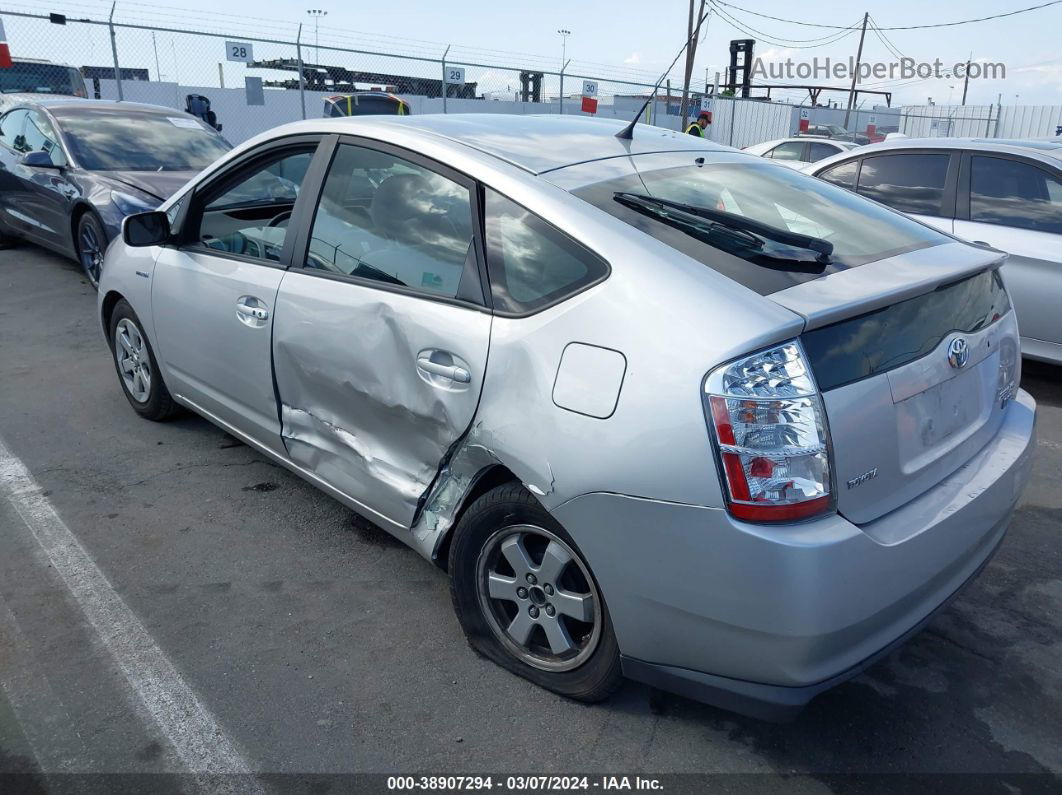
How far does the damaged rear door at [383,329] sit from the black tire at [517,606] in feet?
0.75

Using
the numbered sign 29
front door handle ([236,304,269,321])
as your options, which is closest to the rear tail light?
front door handle ([236,304,269,321])

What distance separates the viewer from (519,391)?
231cm

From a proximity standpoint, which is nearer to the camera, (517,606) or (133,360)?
(517,606)

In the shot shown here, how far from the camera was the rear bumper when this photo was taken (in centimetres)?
194

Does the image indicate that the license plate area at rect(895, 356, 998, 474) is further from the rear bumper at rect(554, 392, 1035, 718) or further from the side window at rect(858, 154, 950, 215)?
the side window at rect(858, 154, 950, 215)

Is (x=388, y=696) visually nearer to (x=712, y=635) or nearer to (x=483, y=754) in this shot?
(x=483, y=754)

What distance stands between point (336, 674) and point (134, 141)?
257 inches

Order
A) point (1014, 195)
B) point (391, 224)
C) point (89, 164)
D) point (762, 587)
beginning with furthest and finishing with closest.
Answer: point (89, 164) < point (1014, 195) < point (391, 224) < point (762, 587)

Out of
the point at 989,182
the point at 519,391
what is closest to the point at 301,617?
the point at 519,391

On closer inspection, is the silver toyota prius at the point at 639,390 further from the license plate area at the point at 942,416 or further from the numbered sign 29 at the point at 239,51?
the numbered sign 29 at the point at 239,51

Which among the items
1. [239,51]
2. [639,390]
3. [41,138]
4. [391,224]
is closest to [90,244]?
[41,138]

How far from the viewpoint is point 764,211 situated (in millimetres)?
2771

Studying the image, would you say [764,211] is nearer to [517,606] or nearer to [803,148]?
[517,606]

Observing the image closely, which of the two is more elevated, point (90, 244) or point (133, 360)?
point (90, 244)
